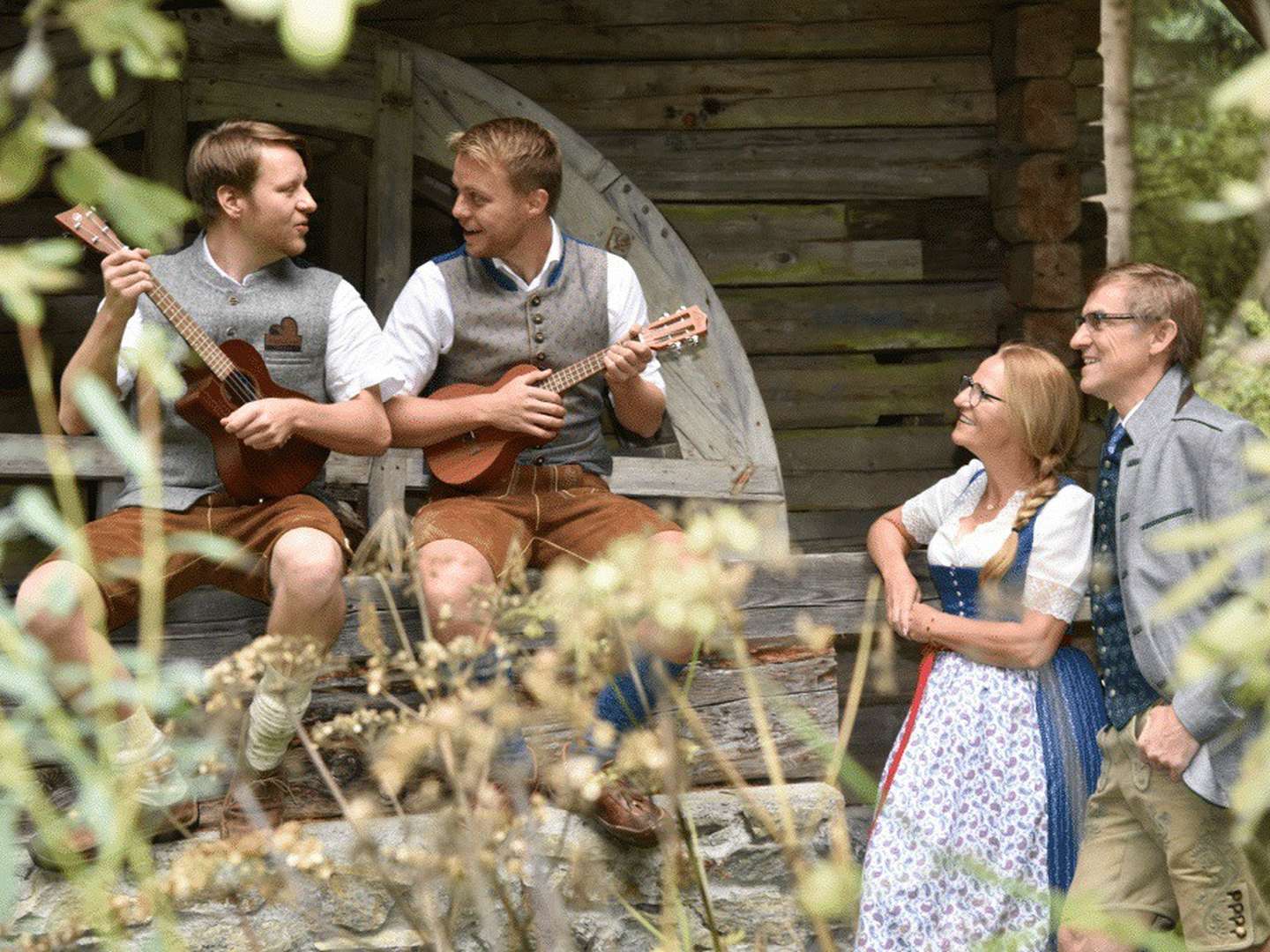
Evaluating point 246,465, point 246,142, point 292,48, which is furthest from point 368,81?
point 292,48

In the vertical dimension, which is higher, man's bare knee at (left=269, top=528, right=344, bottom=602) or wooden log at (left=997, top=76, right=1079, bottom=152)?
wooden log at (left=997, top=76, right=1079, bottom=152)

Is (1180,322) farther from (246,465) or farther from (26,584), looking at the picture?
(26,584)

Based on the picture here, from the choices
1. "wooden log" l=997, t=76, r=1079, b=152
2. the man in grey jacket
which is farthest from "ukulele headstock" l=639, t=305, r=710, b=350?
"wooden log" l=997, t=76, r=1079, b=152

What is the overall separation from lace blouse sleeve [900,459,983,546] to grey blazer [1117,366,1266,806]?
0.49m

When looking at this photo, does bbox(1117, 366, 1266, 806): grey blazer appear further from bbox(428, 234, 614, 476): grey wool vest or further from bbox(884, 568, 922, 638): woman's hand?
bbox(428, 234, 614, 476): grey wool vest

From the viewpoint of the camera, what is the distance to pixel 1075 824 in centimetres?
320

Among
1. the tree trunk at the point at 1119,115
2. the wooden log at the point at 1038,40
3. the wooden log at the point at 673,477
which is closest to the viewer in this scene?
the wooden log at the point at 673,477

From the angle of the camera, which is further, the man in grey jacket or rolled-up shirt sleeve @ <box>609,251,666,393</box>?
rolled-up shirt sleeve @ <box>609,251,666,393</box>

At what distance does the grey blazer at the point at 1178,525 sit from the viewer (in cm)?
279

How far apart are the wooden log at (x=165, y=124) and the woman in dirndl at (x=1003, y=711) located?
2469 mm

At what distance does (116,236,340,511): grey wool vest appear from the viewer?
11.3 ft

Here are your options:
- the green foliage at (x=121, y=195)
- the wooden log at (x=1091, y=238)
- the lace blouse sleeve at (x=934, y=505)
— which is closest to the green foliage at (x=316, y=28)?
the green foliage at (x=121, y=195)

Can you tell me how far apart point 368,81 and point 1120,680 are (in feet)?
9.07

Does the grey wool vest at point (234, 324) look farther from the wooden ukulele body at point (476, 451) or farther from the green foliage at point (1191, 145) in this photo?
the green foliage at point (1191, 145)
